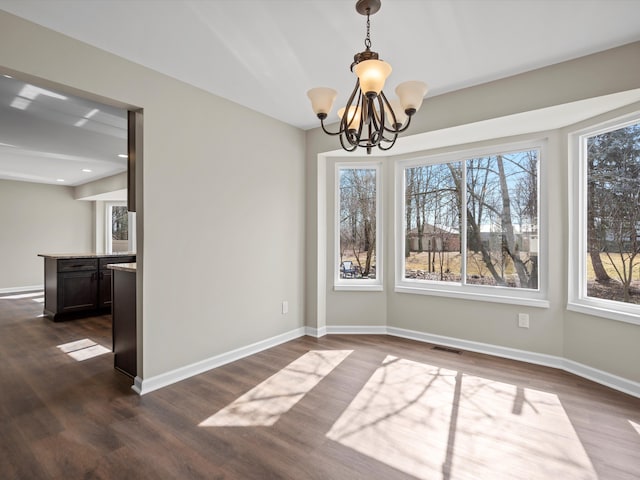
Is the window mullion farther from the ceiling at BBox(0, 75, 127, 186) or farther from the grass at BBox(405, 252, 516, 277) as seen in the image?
the ceiling at BBox(0, 75, 127, 186)

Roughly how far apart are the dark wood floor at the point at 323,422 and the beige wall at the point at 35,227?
5646 millimetres

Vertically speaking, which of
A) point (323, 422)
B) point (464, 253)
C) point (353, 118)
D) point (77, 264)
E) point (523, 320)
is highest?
point (353, 118)

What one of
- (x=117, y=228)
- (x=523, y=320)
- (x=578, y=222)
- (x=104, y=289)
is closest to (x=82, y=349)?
(x=104, y=289)

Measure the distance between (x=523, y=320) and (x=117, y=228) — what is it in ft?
29.7

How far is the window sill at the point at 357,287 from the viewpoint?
14.2 ft

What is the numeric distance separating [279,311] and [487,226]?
249cm

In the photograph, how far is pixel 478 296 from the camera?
3654mm

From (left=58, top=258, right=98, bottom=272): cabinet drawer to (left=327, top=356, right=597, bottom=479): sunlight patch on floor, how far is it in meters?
4.68

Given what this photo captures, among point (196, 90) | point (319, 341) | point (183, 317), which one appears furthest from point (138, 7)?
point (319, 341)

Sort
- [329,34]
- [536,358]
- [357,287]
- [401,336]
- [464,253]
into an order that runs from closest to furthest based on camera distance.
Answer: [329,34] → [536,358] → [464,253] → [401,336] → [357,287]

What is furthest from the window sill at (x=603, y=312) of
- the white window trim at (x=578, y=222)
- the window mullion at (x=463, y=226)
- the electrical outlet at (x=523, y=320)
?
the window mullion at (x=463, y=226)

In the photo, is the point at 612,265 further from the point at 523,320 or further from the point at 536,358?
the point at 536,358

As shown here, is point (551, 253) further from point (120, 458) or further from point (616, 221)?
point (120, 458)

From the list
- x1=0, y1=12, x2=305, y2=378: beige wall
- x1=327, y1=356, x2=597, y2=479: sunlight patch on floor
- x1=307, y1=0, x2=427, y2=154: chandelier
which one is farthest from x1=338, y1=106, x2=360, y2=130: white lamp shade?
x1=327, y1=356, x2=597, y2=479: sunlight patch on floor
